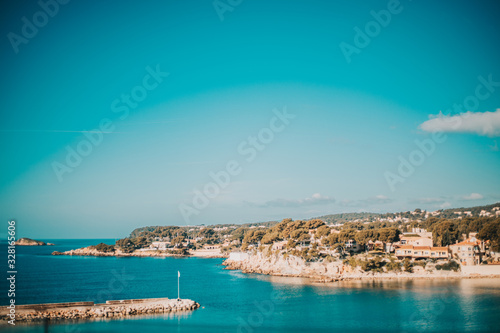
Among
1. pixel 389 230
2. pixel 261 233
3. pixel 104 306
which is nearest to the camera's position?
pixel 104 306

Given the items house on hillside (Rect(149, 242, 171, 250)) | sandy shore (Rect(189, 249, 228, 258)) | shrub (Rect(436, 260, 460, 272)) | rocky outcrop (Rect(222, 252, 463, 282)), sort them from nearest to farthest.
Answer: rocky outcrop (Rect(222, 252, 463, 282))
shrub (Rect(436, 260, 460, 272))
sandy shore (Rect(189, 249, 228, 258))
house on hillside (Rect(149, 242, 171, 250))

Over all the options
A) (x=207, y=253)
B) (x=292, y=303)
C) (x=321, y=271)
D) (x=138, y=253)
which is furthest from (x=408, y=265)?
(x=138, y=253)

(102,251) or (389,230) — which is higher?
(389,230)

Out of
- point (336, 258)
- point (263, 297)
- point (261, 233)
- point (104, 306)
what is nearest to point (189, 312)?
point (104, 306)

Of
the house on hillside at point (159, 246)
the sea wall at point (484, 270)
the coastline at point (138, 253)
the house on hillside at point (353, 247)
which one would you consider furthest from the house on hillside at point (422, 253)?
the house on hillside at point (159, 246)

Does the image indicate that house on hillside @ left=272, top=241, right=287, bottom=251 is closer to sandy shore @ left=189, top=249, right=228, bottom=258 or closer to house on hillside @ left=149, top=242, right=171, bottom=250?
sandy shore @ left=189, top=249, right=228, bottom=258

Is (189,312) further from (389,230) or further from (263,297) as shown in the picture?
(389,230)

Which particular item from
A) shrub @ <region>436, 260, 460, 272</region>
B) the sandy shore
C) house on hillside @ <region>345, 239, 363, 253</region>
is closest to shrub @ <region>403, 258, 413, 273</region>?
shrub @ <region>436, 260, 460, 272</region>
